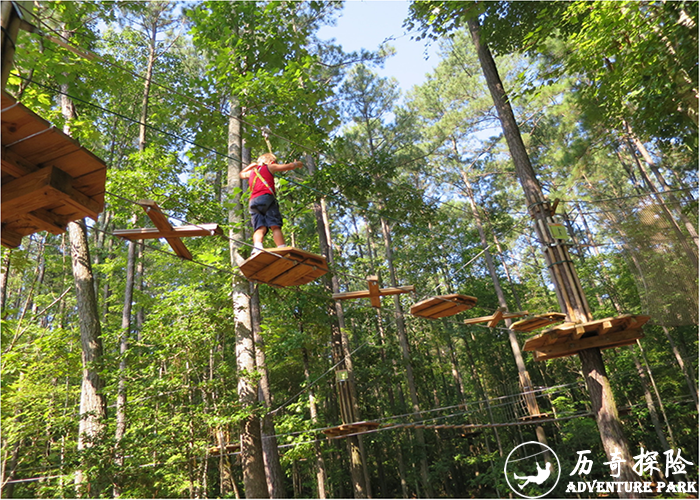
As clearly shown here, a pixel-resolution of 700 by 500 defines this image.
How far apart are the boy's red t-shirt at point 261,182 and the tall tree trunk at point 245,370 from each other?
5.82 ft

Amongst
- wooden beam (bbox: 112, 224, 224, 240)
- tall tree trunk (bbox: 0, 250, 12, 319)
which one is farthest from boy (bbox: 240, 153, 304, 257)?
tall tree trunk (bbox: 0, 250, 12, 319)

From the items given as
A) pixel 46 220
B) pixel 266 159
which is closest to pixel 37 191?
pixel 46 220

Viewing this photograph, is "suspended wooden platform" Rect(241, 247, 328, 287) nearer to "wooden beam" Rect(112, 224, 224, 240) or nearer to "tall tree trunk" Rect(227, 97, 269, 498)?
"wooden beam" Rect(112, 224, 224, 240)

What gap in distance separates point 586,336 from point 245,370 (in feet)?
14.3

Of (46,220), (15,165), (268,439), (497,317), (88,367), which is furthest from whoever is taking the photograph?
(268,439)

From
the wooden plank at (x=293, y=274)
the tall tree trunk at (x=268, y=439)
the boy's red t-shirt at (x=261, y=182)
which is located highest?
the boy's red t-shirt at (x=261, y=182)

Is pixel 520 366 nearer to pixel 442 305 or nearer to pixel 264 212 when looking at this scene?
Answer: pixel 442 305

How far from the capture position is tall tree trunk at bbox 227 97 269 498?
17.9 ft

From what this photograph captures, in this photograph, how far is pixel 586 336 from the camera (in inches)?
204

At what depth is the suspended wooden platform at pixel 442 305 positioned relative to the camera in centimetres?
493

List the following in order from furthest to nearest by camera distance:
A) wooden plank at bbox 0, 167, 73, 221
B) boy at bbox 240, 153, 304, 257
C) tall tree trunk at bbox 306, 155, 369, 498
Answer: tall tree trunk at bbox 306, 155, 369, 498 < boy at bbox 240, 153, 304, 257 < wooden plank at bbox 0, 167, 73, 221

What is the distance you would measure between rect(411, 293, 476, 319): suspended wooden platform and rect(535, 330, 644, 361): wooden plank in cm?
103

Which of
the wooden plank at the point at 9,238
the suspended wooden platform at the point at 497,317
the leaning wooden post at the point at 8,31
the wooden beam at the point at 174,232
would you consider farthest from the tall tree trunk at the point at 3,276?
the suspended wooden platform at the point at 497,317

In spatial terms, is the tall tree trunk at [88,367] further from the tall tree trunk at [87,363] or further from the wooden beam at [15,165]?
the wooden beam at [15,165]
